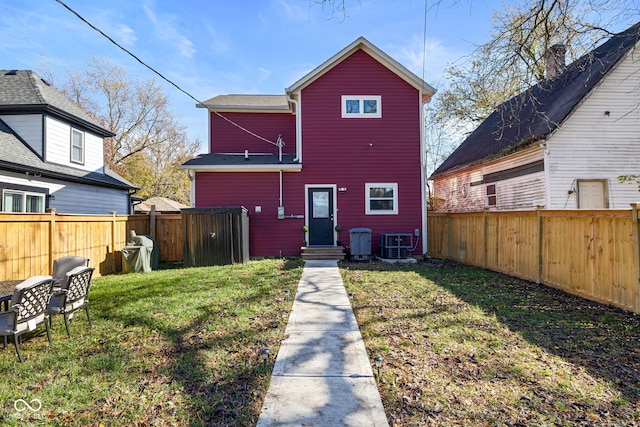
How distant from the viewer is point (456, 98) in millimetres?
21734

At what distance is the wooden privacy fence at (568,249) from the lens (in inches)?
200

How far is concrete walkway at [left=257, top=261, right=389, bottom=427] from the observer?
2508 mm

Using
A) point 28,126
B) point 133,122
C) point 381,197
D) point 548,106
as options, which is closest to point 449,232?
point 381,197

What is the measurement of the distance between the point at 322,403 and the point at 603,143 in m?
12.3

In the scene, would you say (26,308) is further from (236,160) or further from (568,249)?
(236,160)

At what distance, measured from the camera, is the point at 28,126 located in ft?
35.1

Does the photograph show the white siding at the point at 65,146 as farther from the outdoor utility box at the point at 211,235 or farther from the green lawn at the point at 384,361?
the green lawn at the point at 384,361

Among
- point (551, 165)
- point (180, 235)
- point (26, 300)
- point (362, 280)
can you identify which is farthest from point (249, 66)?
point (551, 165)

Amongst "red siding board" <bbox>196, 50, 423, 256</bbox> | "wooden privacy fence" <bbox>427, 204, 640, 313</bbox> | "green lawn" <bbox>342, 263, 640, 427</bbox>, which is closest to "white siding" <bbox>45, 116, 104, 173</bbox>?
"red siding board" <bbox>196, 50, 423, 256</bbox>

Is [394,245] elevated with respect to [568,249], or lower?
lower

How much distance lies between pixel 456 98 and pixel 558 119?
1253 centimetres

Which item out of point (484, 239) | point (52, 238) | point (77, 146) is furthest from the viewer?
point (77, 146)

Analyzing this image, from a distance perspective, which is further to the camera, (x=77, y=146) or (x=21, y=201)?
(x=77, y=146)

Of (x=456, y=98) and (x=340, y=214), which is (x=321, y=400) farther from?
(x=456, y=98)
